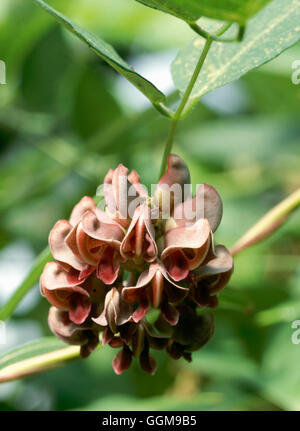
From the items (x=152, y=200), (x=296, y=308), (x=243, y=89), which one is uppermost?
(x=243, y=89)

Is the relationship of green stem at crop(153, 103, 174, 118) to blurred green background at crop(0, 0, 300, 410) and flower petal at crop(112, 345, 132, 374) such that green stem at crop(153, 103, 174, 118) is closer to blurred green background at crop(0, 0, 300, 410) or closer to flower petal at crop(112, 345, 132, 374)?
flower petal at crop(112, 345, 132, 374)

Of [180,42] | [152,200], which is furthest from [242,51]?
[180,42]

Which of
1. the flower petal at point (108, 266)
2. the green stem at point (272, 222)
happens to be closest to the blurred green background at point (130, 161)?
the green stem at point (272, 222)

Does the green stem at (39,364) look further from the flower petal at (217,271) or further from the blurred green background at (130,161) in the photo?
the blurred green background at (130,161)

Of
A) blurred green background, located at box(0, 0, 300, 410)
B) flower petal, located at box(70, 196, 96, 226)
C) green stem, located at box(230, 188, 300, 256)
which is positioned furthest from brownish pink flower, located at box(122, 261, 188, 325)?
blurred green background, located at box(0, 0, 300, 410)

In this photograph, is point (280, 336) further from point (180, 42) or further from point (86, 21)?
point (86, 21)
